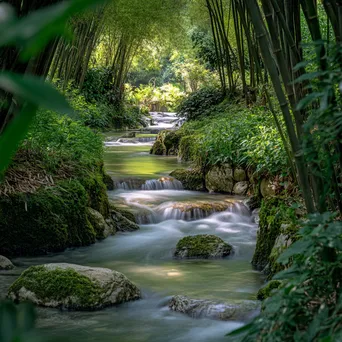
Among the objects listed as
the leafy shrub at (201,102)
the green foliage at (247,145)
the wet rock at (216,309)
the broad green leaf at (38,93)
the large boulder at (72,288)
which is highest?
the leafy shrub at (201,102)

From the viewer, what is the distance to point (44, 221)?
524 cm

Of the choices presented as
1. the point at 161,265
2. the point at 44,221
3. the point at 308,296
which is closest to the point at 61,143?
the point at 44,221

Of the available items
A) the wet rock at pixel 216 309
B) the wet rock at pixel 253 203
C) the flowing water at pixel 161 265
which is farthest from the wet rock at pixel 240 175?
the wet rock at pixel 216 309

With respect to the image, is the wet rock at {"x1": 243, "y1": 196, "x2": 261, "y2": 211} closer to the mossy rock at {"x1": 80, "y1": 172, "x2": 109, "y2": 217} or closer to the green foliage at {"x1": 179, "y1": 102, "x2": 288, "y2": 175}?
the green foliage at {"x1": 179, "y1": 102, "x2": 288, "y2": 175}

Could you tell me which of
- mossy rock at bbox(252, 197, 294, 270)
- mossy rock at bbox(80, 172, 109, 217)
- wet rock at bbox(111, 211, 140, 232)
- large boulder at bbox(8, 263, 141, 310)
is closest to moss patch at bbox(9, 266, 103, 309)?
large boulder at bbox(8, 263, 141, 310)

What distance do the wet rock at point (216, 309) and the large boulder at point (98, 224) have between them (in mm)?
2193

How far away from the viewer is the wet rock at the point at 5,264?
466 cm

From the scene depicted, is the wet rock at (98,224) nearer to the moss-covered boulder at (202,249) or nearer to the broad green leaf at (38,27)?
the moss-covered boulder at (202,249)

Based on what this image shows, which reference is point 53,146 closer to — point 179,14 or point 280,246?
point 280,246

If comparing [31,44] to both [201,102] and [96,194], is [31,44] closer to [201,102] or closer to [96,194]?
[96,194]

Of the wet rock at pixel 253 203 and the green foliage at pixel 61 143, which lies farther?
the wet rock at pixel 253 203

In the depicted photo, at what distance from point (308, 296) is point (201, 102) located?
13256 millimetres

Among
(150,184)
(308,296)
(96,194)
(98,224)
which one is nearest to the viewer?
(308,296)

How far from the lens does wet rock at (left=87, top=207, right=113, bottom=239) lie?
Answer: 5.88 meters
